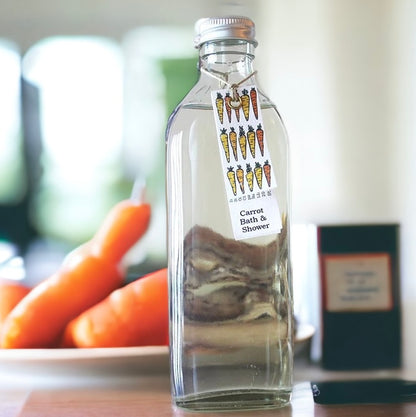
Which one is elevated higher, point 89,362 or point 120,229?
point 120,229

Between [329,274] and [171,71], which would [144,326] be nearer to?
[329,274]

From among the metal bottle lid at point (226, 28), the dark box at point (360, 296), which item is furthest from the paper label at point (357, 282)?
the metal bottle lid at point (226, 28)

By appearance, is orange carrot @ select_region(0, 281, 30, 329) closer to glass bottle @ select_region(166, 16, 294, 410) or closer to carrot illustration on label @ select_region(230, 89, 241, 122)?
glass bottle @ select_region(166, 16, 294, 410)

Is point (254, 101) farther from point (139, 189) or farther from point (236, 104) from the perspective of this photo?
point (139, 189)

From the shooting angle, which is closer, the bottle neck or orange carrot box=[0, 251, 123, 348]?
the bottle neck

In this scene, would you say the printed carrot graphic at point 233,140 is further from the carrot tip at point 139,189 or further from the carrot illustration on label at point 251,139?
the carrot tip at point 139,189

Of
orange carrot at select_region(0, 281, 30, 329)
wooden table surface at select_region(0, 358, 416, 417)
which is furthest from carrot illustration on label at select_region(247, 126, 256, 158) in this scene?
orange carrot at select_region(0, 281, 30, 329)

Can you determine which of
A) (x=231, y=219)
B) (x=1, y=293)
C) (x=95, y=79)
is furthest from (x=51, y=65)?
(x=231, y=219)

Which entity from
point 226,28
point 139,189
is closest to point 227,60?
point 226,28
